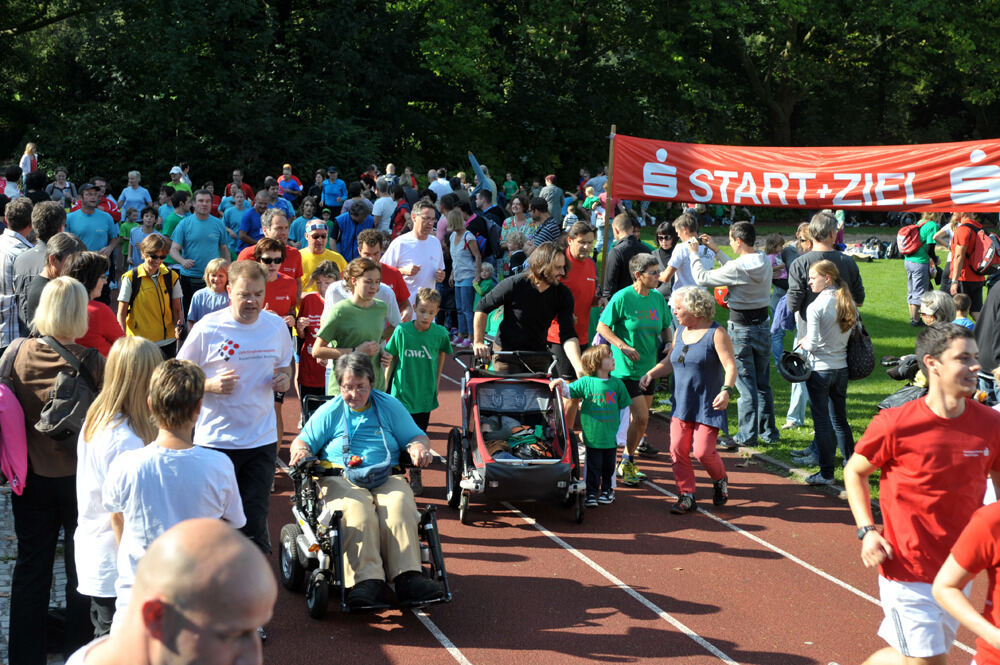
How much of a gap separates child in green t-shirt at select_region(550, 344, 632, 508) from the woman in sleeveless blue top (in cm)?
50

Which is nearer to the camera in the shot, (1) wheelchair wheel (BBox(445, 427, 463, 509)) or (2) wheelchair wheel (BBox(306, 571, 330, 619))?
(2) wheelchair wheel (BBox(306, 571, 330, 619))

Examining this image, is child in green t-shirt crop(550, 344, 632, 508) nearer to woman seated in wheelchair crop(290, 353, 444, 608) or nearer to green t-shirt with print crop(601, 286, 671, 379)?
green t-shirt with print crop(601, 286, 671, 379)

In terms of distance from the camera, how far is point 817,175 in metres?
11.4

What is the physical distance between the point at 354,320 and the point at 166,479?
4130 millimetres

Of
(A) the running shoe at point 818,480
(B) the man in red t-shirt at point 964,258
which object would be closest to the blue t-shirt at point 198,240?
(A) the running shoe at point 818,480

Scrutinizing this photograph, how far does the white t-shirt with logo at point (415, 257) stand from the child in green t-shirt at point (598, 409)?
3.39 m

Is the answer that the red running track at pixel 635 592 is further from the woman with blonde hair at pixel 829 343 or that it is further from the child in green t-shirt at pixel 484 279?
the child in green t-shirt at pixel 484 279

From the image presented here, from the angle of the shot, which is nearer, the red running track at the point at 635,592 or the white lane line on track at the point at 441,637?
the white lane line on track at the point at 441,637

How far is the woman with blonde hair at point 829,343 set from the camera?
9.06m

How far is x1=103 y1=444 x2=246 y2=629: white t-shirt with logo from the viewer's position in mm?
4262

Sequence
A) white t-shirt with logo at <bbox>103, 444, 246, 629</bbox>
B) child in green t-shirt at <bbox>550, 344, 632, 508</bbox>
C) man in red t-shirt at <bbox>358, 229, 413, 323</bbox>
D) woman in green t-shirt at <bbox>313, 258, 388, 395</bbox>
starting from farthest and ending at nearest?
man in red t-shirt at <bbox>358, 229, 413, 323</bbox> < child in green t-shirt at <bbox>550, 344, 632, 508</bbox> < woman in green t-shirt at <bbox>313, 258, 388, 395</bbox> < white t-shirt with logo at <bbox>103, 444, 246, 629</bbox>

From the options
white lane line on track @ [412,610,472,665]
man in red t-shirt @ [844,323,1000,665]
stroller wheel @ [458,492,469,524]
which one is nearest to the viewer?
man in red t-shirt @ [844,323,1000,665]

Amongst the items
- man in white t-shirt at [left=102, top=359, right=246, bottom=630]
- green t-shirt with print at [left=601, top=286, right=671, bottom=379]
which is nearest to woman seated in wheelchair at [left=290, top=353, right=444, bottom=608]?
man in white t-shirt at [left=102, top=359, right=246, bottom=630]

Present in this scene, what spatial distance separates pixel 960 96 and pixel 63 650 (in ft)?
147
